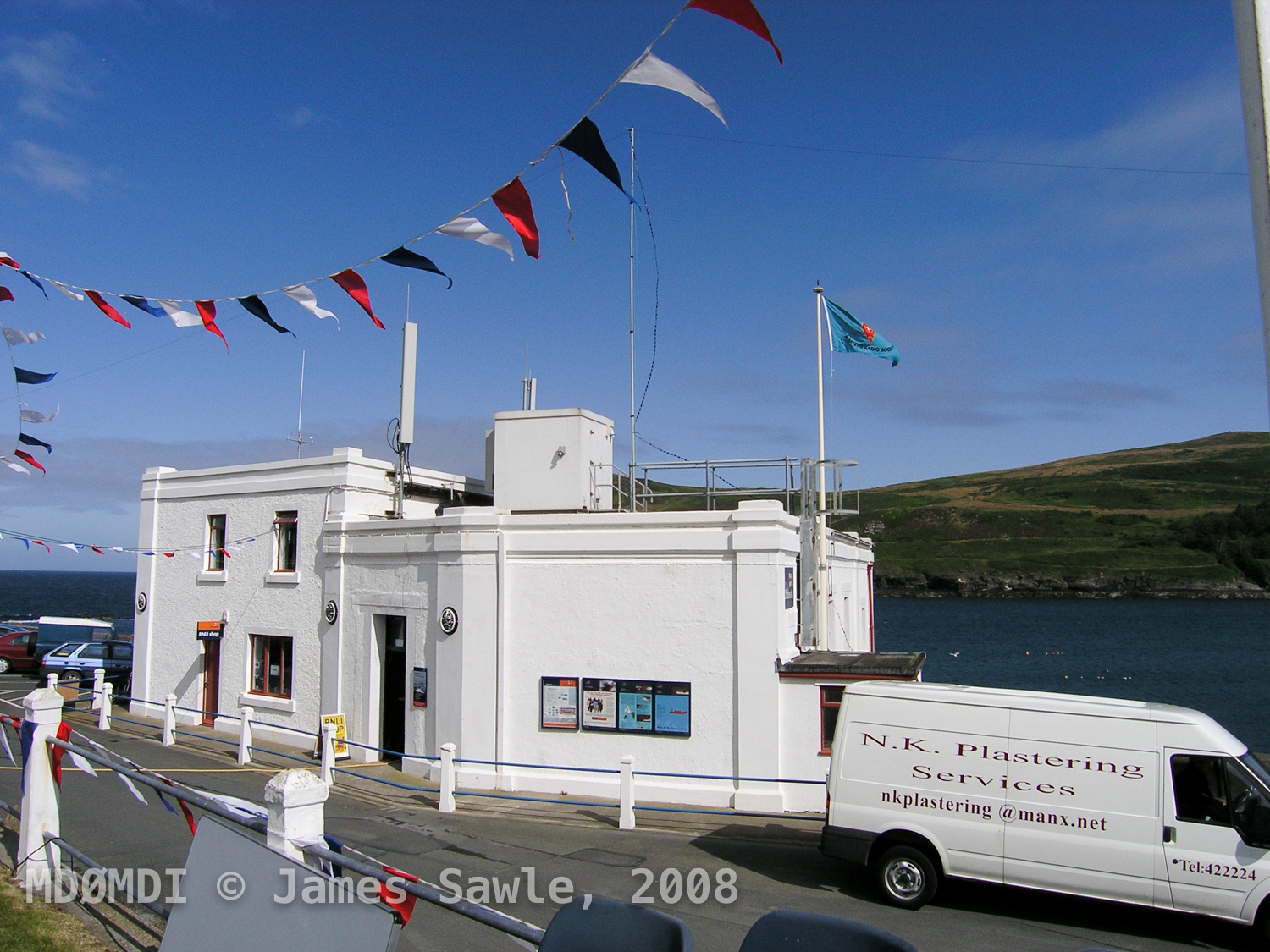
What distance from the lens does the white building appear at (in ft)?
49.1

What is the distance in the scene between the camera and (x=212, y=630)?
71.3ft

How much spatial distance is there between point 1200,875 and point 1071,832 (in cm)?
117

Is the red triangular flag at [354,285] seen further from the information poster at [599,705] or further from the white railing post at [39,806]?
the information poster at [599,705]

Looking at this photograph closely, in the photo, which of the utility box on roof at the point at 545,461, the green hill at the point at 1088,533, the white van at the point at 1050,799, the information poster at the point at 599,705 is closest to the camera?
the white van at the point at 1050,799

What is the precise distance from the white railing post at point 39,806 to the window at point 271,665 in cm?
1243

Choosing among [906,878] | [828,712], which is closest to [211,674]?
[828,712]

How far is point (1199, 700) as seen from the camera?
159 feet

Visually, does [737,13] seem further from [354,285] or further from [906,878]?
[906,878]

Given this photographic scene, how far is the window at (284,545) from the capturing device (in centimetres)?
2088

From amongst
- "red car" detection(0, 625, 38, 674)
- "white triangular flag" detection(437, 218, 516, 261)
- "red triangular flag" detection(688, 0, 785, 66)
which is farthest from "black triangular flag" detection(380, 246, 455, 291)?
"red car" detection(0, 625, 38, 674)

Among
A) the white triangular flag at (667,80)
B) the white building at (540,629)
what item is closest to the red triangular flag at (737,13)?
the white triangular flag at (667,80)

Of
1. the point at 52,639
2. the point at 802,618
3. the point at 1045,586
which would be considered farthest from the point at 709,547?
the point at 1045,586

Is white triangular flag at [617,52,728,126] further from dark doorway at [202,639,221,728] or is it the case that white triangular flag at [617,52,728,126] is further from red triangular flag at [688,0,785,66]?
dark doorway at [202,639,221,728]

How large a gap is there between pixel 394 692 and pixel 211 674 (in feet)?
21.9
